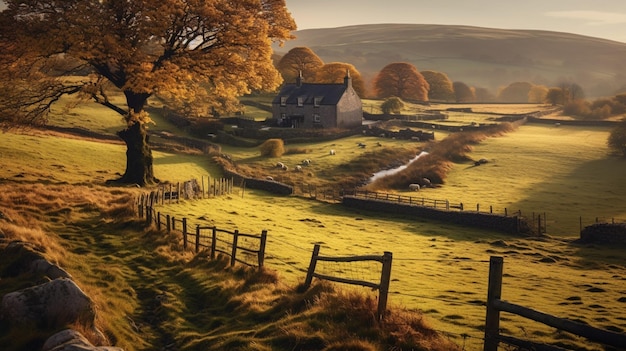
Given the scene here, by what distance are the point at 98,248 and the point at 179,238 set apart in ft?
11.8

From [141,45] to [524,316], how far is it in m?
32.0

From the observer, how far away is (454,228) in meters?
39.8

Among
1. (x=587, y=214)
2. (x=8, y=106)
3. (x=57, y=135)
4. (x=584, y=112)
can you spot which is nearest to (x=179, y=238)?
(x=8, y=106)

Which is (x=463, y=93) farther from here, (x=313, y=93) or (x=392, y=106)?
(x=313, y=93)

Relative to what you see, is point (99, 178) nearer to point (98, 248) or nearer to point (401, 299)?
point (98, 248)

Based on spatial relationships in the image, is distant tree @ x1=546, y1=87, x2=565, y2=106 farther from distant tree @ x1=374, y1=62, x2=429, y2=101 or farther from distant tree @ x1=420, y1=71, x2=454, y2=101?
distant tree @ x1=374, y1=62, x2=429, y2=101

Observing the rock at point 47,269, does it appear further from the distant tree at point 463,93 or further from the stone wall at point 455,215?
the distant tree at point 463,93

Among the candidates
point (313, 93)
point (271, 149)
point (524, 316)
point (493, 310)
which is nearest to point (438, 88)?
point (313, 93)

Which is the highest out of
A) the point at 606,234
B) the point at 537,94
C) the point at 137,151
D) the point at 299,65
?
the point at 299,65

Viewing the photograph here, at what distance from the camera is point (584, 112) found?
12925 cm

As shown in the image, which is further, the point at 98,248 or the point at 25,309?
the point at 98,248

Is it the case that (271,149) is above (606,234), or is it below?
above

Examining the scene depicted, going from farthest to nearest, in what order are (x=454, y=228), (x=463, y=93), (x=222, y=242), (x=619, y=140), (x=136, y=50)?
(x=463, y=93) → (x=619, y=140) → (x=454, y=228) → (x=136, y=50) → (x=222, y=242)

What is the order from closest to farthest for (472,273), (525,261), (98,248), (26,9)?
(98,248) < (472,273) < (525,261) < (26,9)
